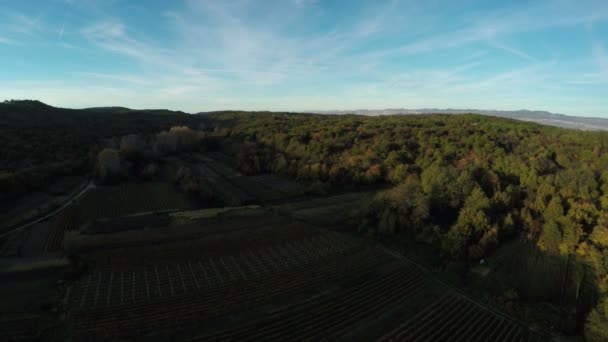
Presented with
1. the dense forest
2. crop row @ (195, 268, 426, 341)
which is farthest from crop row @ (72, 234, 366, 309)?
the dense forest

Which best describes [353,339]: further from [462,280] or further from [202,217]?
[202,217]

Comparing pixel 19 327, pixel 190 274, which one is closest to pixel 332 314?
pixel 190 274

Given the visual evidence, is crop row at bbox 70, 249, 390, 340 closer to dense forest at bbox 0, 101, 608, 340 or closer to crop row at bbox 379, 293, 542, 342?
crop row at bbox 379, 293, 542, 342

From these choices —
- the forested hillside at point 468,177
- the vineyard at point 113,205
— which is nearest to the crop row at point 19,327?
the vineyard at point 113,205

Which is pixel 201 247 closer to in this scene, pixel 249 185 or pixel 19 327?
pixel 19 327

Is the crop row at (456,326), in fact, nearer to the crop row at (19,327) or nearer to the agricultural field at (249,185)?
the crop row at (19,327)
